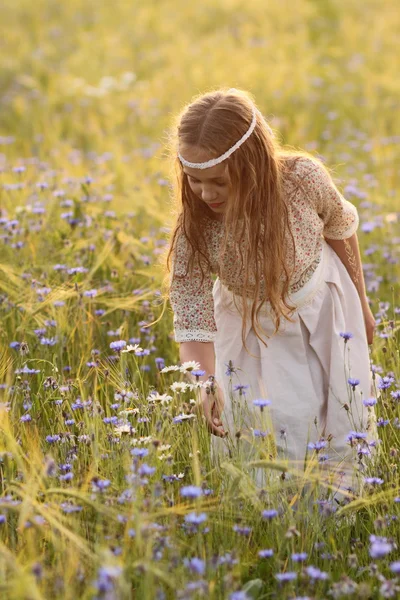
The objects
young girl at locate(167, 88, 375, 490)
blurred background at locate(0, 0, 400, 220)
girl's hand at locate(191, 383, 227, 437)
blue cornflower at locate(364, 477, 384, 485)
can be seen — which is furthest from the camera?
blurred background at locate(0, 0, 400, 220)

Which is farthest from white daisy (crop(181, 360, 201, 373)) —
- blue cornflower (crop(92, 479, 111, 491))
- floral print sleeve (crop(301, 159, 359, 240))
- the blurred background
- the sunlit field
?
the blurred background

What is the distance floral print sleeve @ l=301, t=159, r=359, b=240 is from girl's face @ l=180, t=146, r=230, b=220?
1.01ft

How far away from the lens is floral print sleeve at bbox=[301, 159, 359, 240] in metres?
2.70

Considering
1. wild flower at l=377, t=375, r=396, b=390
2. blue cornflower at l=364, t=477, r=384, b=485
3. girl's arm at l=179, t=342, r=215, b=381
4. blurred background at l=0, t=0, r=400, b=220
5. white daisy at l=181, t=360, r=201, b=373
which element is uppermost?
blurred background at l=0, t=0, r=400, b=220

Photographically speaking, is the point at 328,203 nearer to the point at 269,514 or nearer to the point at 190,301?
the point at 190,301

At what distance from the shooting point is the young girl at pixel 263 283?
8.20 feet

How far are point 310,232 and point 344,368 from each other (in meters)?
0.46

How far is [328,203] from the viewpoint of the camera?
2.77 m

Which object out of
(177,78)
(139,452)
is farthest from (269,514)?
(177,78)

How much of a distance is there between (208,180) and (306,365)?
690 millimetres

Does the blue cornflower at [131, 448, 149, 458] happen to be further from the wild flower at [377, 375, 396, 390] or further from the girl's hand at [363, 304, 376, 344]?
the girl's hand at [363, 304, 376, 344]

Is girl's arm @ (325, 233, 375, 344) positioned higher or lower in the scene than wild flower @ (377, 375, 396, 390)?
higher

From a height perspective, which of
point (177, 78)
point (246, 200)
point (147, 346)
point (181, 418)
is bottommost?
point (181, 418)

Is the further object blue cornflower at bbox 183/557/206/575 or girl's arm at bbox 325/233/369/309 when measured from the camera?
girl's arm at bbox 325/233/369/309
